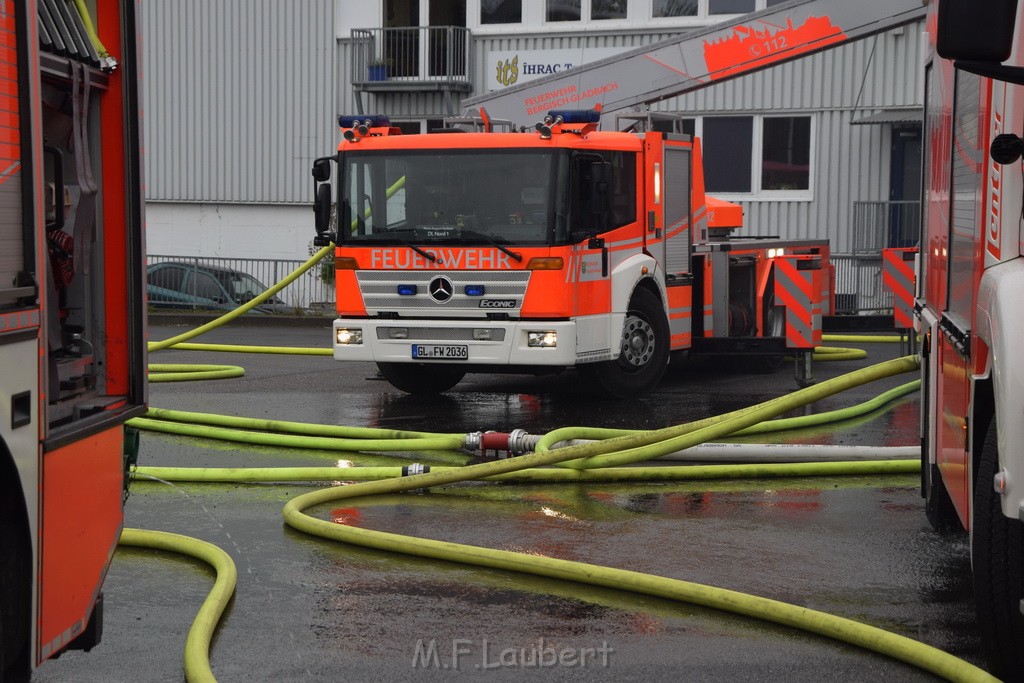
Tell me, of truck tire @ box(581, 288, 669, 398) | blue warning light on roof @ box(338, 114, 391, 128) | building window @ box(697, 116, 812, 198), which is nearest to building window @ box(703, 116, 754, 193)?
building window @ box(697, 116, 812, 198)

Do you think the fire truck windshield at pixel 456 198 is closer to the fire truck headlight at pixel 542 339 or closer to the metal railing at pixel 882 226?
the fire truck headlight at pixel 542 339

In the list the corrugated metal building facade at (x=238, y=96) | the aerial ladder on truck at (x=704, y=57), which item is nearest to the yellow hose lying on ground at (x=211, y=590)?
the aerial ladder on truck at (x=704, y=57)

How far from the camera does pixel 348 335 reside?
42.5 feet

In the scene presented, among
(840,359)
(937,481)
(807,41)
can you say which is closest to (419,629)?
(937,481)

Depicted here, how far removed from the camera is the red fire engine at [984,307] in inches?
159

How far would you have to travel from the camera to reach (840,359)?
57.6 feet

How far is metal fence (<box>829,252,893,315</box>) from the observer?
80.3 ft

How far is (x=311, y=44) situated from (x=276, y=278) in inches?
259

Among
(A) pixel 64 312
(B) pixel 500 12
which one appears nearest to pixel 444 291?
(A) pixel 64 312

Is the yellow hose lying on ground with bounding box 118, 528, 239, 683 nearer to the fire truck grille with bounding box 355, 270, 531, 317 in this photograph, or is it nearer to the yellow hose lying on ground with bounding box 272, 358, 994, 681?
the yellow hose lying on ground with bounding box 272, 358, 994, 681

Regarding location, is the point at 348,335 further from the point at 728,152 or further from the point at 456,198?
the point at 728,152

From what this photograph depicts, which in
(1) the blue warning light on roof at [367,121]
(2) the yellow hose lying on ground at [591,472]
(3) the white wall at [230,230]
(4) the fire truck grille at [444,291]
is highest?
(1) the blue warning light on roof at [367,121]

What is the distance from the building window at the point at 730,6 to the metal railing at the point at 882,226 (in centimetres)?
449

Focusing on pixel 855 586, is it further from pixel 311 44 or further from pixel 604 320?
pixel 311 44
